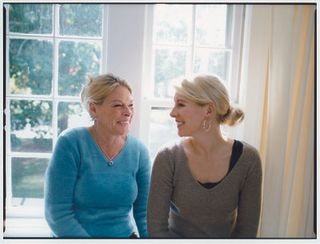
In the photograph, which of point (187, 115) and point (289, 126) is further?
point (289, 126)

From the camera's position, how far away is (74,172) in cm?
137

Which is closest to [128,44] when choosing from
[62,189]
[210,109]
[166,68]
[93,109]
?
[166,68]

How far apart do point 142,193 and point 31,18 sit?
2.66 ft

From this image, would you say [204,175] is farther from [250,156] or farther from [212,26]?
[212,26]

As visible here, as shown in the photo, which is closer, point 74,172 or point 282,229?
point 74,172

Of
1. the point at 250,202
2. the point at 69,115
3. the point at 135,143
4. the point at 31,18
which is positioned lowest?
the point at 250,202

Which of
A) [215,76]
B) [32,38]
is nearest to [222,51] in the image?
[215,76]

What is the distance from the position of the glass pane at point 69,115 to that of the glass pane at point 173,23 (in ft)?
1.39

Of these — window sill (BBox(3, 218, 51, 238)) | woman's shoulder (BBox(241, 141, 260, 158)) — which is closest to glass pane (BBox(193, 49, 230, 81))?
woman's shoulder (BBox(241, 141, 260, 158))

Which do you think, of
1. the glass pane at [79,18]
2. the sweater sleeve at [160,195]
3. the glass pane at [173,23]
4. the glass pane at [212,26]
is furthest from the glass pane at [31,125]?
the glass pane at [212,26]

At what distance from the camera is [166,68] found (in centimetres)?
147

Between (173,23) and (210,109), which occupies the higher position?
(173,23)

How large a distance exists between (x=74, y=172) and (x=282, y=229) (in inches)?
34.6

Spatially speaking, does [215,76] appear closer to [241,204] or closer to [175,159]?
[175,159]
